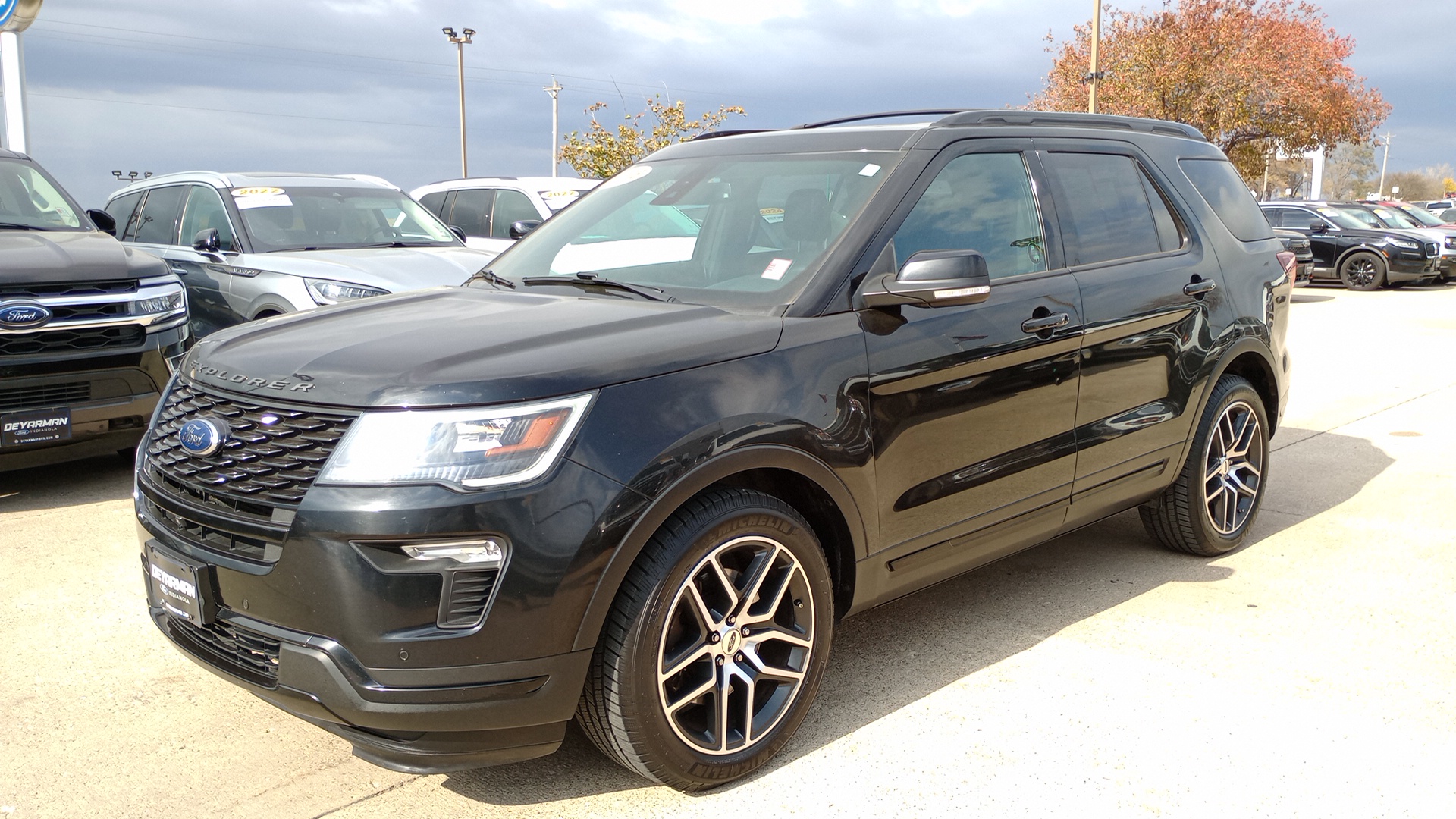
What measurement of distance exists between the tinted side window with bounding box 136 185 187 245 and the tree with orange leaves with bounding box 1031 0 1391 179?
87.0ft

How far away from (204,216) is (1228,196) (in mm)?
7227

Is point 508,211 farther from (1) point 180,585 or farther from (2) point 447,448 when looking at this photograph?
(2) point 447,448

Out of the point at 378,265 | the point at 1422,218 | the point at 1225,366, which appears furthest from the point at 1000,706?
the point at 1422,218

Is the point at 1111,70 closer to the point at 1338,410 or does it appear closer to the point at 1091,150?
the point at 1338,410

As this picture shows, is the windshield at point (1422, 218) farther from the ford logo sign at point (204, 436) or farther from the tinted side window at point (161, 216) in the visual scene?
the ford logo sign at point (204, 436)

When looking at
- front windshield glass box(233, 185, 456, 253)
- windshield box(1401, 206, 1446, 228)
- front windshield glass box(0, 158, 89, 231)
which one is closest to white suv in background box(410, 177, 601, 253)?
front windshield glass box(233, 185, 456, 253)

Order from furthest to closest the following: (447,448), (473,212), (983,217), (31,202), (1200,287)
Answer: (473,212), (31,202), (1200,287), (983,217), (447,448)

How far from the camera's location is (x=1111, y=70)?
3241 centimetres

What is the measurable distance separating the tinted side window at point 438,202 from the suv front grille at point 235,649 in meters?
9.99

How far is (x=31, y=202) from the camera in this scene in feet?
25.1

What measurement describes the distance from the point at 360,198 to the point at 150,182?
83.1 inches

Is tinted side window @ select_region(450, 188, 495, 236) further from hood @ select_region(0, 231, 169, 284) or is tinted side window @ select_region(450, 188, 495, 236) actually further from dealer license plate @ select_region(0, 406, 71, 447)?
dealer license plate @ select_region(0, 406, 71, 447)

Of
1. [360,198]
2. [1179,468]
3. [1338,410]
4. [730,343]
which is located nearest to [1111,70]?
[1338,410]

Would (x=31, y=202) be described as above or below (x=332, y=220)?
above
